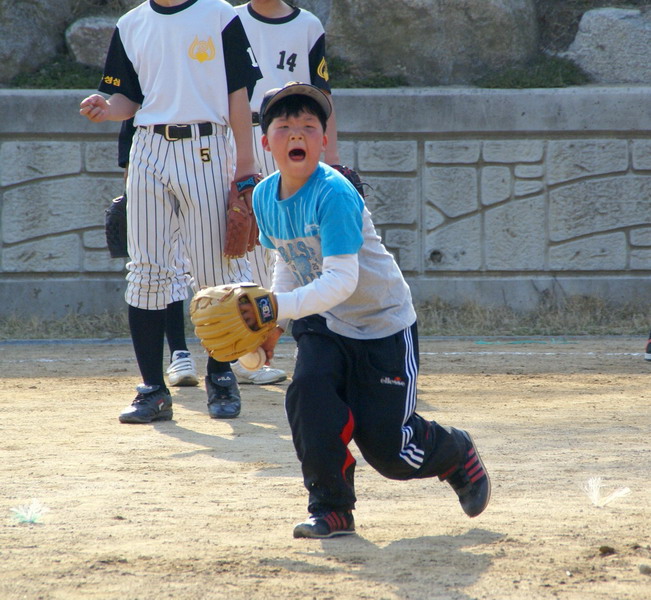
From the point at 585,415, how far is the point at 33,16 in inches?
291

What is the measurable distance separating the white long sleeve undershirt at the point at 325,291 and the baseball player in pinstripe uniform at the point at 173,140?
180cm

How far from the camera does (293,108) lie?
3.08m

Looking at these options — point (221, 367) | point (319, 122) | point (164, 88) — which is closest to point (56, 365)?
point (221, 367)

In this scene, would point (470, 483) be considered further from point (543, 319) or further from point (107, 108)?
point (543, 319)

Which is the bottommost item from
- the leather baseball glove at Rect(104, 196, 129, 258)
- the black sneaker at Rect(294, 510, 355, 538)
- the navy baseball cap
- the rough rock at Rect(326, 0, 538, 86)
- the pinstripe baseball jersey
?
the black sneaker at Rect(294, 510, 355, 538)

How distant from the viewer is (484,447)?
4141 millimetres

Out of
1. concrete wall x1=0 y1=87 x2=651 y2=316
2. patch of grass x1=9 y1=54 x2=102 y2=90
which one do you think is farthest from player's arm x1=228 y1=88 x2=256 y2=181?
patch of grass x1=9 y1=54 x2=102 y2=90

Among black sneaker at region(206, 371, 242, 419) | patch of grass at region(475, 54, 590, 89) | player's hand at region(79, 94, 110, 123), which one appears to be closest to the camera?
player's hand at region(79, 94, 110, 123)

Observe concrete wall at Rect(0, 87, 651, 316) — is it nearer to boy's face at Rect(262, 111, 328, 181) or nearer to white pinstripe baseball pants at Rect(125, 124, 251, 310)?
white pinstripe baseball pants at Rect(125, 124, 251, 310)

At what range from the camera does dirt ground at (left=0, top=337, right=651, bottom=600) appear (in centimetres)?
252

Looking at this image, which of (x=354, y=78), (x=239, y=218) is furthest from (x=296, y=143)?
(x=354, y=78)

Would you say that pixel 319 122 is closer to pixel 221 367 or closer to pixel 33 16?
pixel 221 367

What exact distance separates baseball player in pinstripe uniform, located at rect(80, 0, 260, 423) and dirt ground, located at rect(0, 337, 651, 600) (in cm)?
58

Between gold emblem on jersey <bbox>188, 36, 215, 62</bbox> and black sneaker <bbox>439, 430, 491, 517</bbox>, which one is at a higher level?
gold emblem on jersey <bbox>188, 36, 215, 62</bbox>
